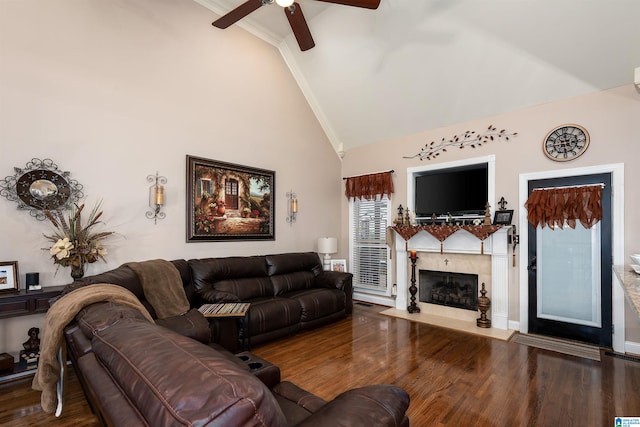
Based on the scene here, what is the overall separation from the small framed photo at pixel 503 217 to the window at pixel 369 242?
1.79 metres

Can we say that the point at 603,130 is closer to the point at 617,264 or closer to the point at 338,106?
the point at 617,264

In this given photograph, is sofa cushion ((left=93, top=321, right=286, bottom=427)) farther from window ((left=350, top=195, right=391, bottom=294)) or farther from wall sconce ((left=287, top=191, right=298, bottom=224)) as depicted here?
window ((left=350, top=195, right=391, bottom=294))

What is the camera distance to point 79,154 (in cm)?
321

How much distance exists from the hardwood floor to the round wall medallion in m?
2.40

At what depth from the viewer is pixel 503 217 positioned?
13.9ft

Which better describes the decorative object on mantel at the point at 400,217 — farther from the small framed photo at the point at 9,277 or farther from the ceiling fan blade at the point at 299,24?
the small framed photo at the point at 9,277

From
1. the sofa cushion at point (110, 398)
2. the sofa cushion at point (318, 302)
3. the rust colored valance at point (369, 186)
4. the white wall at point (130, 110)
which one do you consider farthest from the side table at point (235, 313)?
the rust colored valance at point (369, 186)

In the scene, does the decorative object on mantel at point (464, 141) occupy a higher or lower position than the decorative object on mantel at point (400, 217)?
higher

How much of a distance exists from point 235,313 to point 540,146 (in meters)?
→ 4.35

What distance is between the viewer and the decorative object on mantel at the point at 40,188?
2861 millimetres

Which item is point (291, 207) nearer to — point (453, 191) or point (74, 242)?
point (453, 191)

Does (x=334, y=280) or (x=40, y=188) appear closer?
(x=40, y=188)

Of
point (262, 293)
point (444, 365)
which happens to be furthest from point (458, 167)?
point (262, 293)

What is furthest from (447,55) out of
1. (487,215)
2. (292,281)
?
(292,281)
